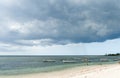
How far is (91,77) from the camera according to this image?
18531 mm

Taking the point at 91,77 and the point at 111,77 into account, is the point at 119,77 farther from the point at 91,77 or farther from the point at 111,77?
the point at 91,77

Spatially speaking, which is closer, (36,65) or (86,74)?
(86,74)

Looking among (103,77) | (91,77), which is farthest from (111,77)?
(91,77)

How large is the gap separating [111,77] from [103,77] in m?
0.73

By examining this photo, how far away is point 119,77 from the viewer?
1806cm

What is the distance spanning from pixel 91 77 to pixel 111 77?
187cm

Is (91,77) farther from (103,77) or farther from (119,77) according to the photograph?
(119,77)

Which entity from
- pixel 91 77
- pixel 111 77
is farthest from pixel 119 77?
pixel 91 77

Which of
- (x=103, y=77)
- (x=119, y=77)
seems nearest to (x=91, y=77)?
(x=103, y=77)

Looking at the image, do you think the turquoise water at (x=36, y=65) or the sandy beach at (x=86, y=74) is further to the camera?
the turquoise water at (x=36, y=65)

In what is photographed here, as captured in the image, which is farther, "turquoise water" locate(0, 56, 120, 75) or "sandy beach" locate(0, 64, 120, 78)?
"turquoise water" locate(0, 56, 120, 75)

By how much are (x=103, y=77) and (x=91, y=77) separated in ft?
3.76

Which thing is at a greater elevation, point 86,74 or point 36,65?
point 36,65

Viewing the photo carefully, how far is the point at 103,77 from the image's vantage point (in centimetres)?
1861
